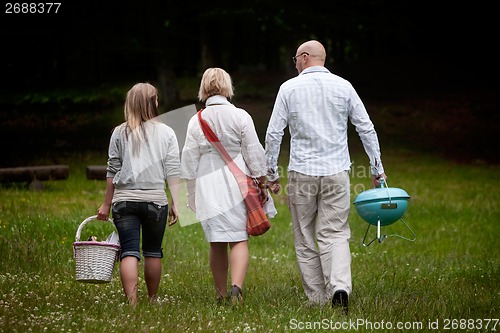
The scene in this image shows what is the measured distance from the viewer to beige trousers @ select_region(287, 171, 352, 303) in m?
7.31

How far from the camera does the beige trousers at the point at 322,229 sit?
731cm

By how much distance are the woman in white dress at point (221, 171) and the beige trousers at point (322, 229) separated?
1.22 feet

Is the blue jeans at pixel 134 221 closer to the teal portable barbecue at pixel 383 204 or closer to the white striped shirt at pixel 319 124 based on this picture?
the white striped shirt at pixel 319 124

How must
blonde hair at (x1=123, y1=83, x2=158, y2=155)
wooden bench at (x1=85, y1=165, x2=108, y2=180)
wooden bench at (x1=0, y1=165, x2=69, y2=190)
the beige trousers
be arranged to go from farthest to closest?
wooden bench at (x1=85, y1=165, x2=108, y2=180) → wooden bench at (x1=0, y1=165, x2=69, y2=190) → the beige trousers → blonde hair at (x1=123, y1=83, x2=158, y2=155)

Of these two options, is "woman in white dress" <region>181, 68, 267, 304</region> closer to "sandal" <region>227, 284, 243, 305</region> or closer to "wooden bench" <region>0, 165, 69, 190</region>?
"sandal" <region>227, 284, 243, 305</region>

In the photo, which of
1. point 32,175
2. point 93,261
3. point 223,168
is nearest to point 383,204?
point 223,168

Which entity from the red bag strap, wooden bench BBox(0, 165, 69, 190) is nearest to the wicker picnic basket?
the red bag strap

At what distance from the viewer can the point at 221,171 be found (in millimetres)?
7492

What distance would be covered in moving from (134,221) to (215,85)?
4.72ft

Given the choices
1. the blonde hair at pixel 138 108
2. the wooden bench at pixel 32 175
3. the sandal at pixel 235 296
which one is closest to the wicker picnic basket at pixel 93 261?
the blonde hair at pixel 138 108

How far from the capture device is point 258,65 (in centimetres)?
4481

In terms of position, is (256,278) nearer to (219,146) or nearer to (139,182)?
(219,146)

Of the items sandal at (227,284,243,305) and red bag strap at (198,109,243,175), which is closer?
sandal at (227,284,243,305)

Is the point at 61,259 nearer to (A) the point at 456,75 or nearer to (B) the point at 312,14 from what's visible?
(B) the point at 312,14
